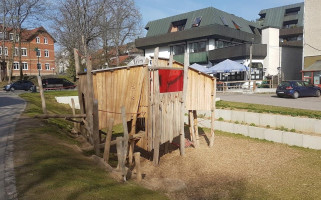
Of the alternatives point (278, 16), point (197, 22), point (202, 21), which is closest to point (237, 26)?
point (202, 21)

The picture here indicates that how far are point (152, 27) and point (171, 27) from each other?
4344mm

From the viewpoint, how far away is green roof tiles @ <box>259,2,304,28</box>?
53.1 metres

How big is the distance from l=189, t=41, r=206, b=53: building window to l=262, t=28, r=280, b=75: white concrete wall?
8.64 meters

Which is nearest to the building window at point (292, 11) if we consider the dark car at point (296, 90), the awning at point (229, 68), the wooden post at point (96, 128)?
the awning at point (229, 68)

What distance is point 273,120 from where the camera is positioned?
43.1 feet

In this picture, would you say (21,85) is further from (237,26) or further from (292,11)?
(292,11)

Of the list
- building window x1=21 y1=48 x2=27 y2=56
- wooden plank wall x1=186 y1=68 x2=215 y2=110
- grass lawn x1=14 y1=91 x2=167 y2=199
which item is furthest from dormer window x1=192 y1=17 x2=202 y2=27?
building window x1=21 y1=48 x2=27 y2=56

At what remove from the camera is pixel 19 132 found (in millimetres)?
9547

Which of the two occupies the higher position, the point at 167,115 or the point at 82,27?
the point at 82,27

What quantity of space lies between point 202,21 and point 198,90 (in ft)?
104

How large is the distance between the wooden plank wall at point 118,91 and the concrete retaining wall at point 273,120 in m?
7.51

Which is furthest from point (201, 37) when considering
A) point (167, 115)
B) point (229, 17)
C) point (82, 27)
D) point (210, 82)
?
point (167, 115)

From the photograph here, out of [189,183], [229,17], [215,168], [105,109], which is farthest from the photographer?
[229,17]

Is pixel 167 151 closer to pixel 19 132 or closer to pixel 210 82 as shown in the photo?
pixel 210 82
